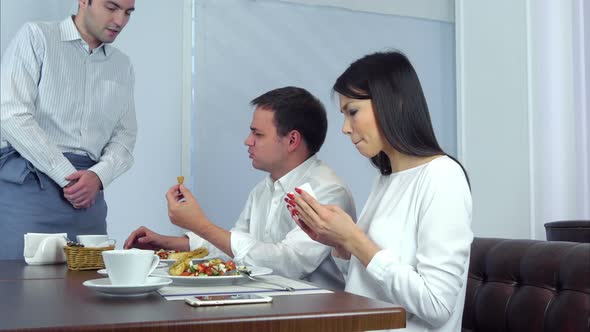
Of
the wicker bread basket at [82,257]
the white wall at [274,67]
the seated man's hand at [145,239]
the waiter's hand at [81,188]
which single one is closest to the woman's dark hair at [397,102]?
the wicker bread basket at [82,257]

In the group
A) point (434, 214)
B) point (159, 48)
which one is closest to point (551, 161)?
point (159, 48)

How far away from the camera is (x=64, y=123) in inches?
94.4

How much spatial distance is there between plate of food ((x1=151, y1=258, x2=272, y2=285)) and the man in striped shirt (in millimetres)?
1090

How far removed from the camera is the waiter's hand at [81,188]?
224 centimetres

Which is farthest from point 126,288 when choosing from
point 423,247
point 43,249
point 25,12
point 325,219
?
point 25,12

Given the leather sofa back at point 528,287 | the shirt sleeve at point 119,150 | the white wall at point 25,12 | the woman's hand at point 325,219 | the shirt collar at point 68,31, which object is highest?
the white wall at point 25,12

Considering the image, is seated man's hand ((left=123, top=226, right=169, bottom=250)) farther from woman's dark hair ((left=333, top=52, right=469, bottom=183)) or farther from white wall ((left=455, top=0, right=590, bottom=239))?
white wall ((left=455, top=0, right=590, bottom=239))

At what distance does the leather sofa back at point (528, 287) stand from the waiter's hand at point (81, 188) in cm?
129

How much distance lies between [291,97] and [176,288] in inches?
45.8

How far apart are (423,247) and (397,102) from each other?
1.10 ft

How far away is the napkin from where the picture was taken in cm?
176

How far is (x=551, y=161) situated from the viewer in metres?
3.35

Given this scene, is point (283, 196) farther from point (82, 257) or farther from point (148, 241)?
point (82, 257)

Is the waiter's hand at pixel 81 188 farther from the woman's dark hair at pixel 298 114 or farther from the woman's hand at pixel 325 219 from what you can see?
the woman's hand at pixel 325 219
